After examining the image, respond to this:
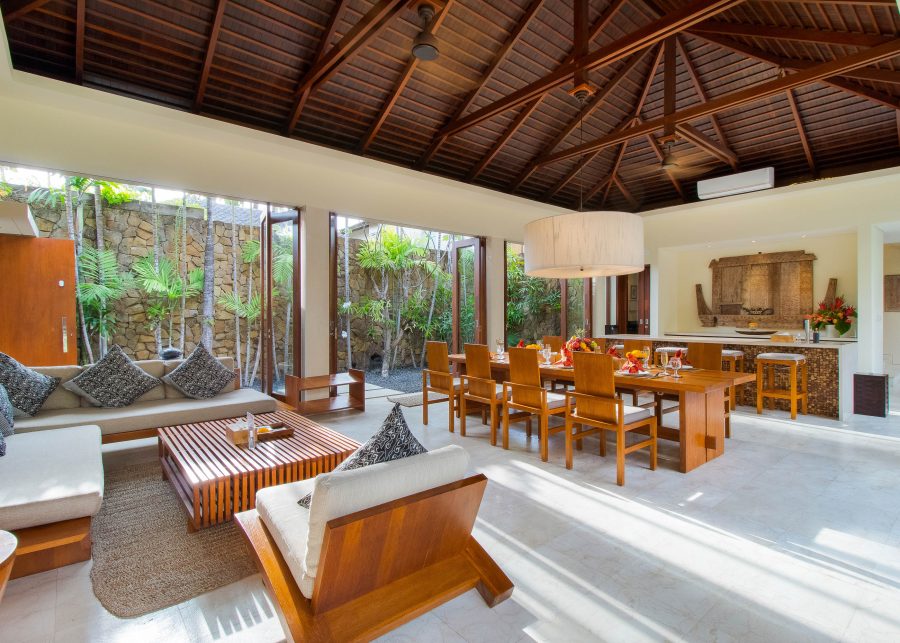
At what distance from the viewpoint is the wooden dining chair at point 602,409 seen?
11.0 ft

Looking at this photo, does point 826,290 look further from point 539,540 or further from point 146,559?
point 146,559

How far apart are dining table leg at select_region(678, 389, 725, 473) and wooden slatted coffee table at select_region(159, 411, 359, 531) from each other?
8.33 ft

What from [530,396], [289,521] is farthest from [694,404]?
[289,521]

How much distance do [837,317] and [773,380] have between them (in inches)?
86.6

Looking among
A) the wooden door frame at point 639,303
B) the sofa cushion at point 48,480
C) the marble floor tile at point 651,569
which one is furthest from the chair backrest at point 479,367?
the wooden door frame at point 639,303

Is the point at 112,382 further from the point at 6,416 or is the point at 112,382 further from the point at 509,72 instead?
the point at 509,72

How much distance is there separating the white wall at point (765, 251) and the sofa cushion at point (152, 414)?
7.67 m

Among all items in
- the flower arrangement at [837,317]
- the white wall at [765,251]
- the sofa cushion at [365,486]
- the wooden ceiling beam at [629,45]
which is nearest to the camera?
the sofa cushion at [365,486]

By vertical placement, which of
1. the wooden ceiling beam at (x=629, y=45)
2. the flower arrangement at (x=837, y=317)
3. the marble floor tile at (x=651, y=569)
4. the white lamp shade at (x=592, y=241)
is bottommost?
the marble floor tile at (x=651, y=569)

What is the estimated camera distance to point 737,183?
704 centimetres

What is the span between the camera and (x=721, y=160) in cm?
741

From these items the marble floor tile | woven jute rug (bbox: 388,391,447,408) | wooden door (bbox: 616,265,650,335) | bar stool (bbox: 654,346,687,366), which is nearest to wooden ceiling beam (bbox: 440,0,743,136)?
bar stool (bbox: 654,346,687,366)

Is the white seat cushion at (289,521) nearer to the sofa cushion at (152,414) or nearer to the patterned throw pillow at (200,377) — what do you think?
the sofa cushion at (152,414)

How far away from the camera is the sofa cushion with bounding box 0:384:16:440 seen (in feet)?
9.85
